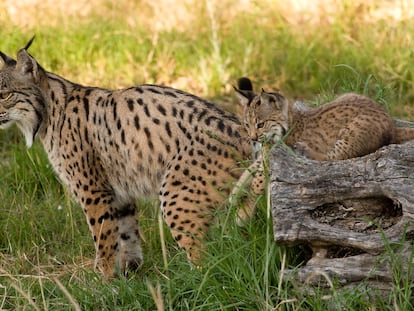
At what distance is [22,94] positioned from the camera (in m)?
6.59

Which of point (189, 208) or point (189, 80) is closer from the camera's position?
point (189, 208)

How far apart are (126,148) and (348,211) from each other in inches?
82.8

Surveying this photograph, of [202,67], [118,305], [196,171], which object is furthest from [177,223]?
[202,67]

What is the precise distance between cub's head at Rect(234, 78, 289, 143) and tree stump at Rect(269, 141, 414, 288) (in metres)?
0.89

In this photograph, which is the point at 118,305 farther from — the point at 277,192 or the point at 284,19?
the point at 284,19

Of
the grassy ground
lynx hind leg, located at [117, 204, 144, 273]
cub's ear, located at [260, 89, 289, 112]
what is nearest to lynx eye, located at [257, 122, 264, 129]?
cub's ear, located at [260, 89, 289, 112]

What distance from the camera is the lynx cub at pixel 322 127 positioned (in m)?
5.23

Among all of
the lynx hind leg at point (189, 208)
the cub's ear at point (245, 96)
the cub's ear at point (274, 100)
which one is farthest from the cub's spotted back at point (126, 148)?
the cub's ear at point (274, 100)

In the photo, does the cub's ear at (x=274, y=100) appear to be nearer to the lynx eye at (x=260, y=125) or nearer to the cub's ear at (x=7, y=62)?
the lynx eye at (x=260, y=125)

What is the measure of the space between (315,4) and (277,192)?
19.7 feet

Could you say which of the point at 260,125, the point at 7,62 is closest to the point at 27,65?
the point at 7,62

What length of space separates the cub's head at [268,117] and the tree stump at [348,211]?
886 mm

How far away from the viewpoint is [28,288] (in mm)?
5418

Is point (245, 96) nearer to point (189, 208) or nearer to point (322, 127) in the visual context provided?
point (322, 127)
